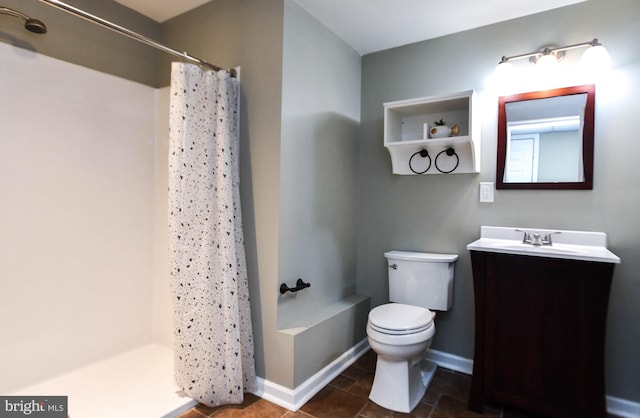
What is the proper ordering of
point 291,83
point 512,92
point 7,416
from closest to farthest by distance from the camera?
point 7,416
point 291,83
point 512,92

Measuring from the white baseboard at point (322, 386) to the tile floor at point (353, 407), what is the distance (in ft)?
0.10

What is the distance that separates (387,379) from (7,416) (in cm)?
185

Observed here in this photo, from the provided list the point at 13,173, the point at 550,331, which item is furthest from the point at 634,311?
the point at 13,173

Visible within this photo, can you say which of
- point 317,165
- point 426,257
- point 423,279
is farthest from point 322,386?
point 317,165

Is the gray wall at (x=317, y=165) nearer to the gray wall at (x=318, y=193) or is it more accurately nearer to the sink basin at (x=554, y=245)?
the gray wall at (x=318, y=193)

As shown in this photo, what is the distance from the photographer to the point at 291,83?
1860 mm

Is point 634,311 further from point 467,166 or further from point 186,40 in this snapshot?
point 186,40

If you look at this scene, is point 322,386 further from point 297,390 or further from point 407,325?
point 407,325

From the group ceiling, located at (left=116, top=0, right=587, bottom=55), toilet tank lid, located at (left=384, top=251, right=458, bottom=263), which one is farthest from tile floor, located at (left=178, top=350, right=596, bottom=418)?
ceiling, located at (left=116, top=0, right=587, bottom=55)

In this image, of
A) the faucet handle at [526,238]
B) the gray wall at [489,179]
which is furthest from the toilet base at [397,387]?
the faucet handle at [526,238]

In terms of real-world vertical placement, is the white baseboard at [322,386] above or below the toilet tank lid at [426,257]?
below

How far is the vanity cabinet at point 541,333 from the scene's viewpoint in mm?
1492

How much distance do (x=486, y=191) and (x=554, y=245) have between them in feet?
1.58

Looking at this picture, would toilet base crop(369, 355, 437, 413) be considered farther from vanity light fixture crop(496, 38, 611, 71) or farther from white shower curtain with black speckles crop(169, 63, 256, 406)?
vanity light fixture crop(496, 38, 611, 71)
